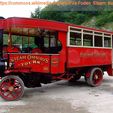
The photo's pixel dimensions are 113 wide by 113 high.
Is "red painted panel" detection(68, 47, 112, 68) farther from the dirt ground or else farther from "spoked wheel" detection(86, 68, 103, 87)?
the dirt ground

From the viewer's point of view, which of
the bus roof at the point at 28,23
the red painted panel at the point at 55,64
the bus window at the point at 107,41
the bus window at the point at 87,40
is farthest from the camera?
the bus window at the point at 107,41

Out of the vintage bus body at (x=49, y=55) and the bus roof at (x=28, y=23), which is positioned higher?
the bus roof at (x=28, y=23)

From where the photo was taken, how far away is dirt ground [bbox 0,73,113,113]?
7984mm

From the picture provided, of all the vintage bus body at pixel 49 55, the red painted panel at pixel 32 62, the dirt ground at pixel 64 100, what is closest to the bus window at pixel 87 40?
the vintage bus body at pixel 49 55

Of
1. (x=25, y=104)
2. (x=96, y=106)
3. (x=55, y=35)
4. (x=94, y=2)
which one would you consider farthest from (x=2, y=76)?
(x=94, y=2)

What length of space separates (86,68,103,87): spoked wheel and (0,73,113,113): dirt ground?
0.25 meters

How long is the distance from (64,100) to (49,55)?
1539 mm

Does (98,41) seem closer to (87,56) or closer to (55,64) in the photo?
(87,56)

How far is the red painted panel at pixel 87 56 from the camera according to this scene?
1066 centimetres

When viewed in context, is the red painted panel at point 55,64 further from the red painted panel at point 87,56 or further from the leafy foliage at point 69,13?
the leafy foliage at point 69,13

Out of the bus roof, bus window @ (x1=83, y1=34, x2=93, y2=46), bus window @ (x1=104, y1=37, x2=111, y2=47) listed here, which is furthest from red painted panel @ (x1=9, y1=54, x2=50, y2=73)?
bus window @ (x1=104, y1=37, x2=111, y2=47)

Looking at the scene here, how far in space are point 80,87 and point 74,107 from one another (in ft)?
11.6

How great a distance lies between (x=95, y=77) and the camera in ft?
39.9

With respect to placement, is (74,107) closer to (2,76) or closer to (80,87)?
(2,76)
